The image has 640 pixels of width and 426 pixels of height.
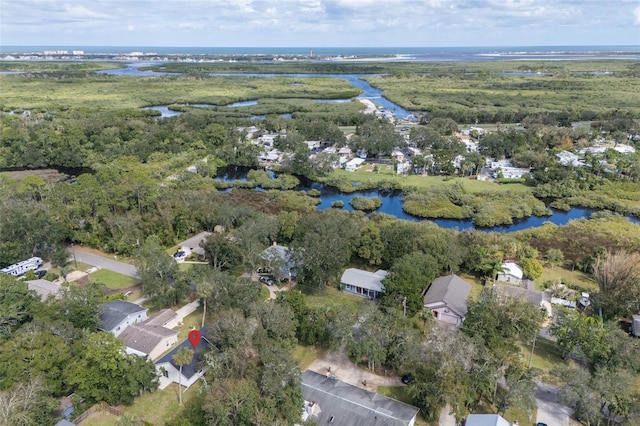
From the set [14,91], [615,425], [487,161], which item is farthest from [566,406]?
[14,91]

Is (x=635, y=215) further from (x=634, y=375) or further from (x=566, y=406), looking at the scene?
(x=566, y=406)

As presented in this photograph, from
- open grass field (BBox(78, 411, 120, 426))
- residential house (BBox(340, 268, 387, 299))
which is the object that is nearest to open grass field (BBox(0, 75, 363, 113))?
residential house (BBox(340, 268, 387, 299))

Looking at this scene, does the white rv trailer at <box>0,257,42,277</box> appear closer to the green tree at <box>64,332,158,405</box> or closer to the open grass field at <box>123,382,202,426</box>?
the green tree at <box>64,332,158,405</box>

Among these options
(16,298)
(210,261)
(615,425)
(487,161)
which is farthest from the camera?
(487,161)

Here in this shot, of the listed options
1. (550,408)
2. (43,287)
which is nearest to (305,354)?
(550,408)

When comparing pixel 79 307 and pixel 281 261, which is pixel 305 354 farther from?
pixel 79 307

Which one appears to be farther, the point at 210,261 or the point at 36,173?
the point at 36,173
